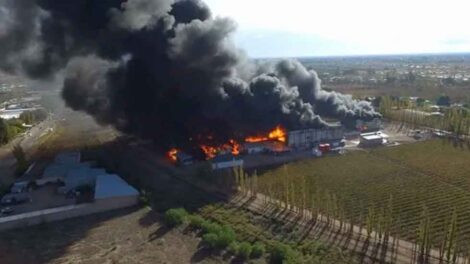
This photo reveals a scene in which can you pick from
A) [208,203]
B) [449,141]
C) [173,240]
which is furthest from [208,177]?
[449,141]

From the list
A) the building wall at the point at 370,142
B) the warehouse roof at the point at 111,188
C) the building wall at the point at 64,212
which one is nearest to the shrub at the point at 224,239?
the building wall at the point at 64,212

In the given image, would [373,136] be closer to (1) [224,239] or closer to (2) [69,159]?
(1) [224,239]

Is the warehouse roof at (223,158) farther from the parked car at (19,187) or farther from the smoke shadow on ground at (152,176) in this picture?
the parked car at (19,187)

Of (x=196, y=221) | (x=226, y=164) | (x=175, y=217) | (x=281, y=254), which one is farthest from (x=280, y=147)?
(x=281, y=254)

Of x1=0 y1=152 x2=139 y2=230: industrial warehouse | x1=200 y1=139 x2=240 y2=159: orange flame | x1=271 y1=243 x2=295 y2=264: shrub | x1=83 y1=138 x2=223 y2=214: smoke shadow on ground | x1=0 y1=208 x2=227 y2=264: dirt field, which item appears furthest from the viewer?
x1=200 y1=139 x2=240 y2=159: orange flame

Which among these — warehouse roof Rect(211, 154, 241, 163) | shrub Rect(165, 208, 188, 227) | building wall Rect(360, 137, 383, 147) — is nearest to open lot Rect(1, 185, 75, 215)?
shrub Rect(165, 208, 188, 227)

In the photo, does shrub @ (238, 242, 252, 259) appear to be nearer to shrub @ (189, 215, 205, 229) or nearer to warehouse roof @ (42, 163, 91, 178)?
shrub @ (189, 215, 205, 229)
